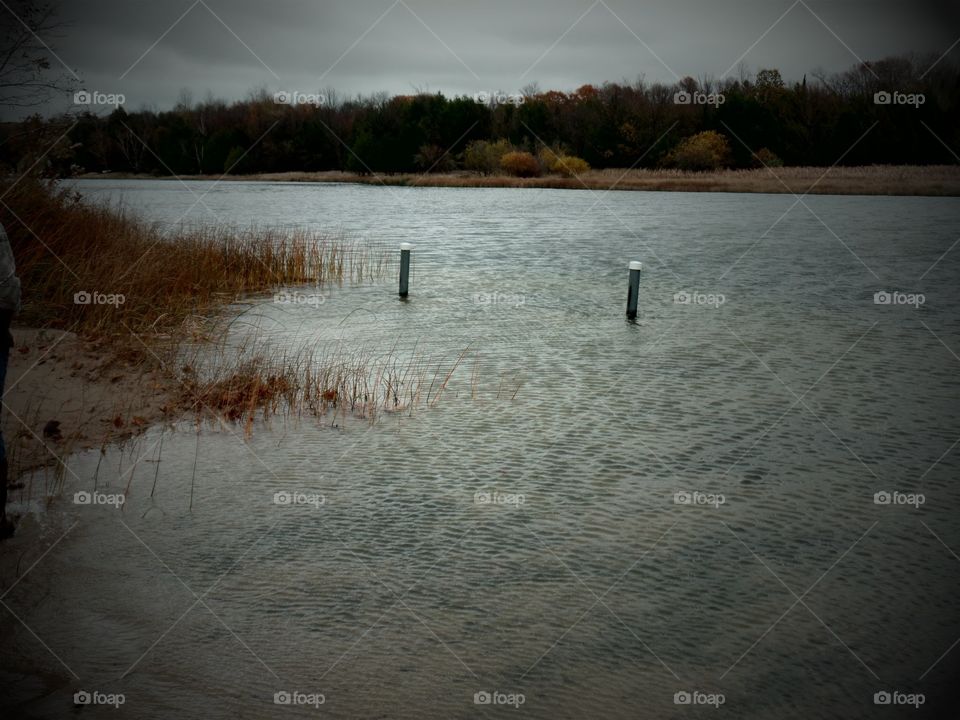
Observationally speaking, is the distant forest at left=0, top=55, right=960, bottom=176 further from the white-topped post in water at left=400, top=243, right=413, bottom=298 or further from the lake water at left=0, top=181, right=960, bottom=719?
the lake water at left=0, top=181, right=960, bottom=719

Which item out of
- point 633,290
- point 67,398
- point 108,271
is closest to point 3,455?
point 67,398

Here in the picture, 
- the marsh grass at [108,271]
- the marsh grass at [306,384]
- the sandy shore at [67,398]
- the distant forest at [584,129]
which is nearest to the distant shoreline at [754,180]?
the distant forest at [584,129]

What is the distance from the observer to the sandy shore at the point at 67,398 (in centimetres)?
822

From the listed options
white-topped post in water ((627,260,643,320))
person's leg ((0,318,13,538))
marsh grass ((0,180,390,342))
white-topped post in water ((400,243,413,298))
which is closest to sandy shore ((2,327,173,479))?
marsh grass ((0,180,390,342))

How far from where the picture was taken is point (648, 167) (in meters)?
74.9

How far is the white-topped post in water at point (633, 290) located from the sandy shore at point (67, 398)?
29.1 feet

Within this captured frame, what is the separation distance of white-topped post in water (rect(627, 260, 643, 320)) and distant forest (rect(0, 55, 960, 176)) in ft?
136

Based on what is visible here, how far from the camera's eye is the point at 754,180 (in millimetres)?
65938

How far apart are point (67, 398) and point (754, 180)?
64378 millimetres

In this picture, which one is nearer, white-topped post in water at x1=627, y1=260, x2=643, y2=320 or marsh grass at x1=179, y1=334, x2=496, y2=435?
marsh grass at x1=179, y1=334, x2=496, y2=435

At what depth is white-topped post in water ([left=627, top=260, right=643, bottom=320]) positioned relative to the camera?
15508 mm

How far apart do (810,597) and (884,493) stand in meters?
2.48

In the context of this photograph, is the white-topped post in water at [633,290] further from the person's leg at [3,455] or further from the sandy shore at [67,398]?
the person's leg at [3,455]

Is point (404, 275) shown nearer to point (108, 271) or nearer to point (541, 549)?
point (108, 271)
